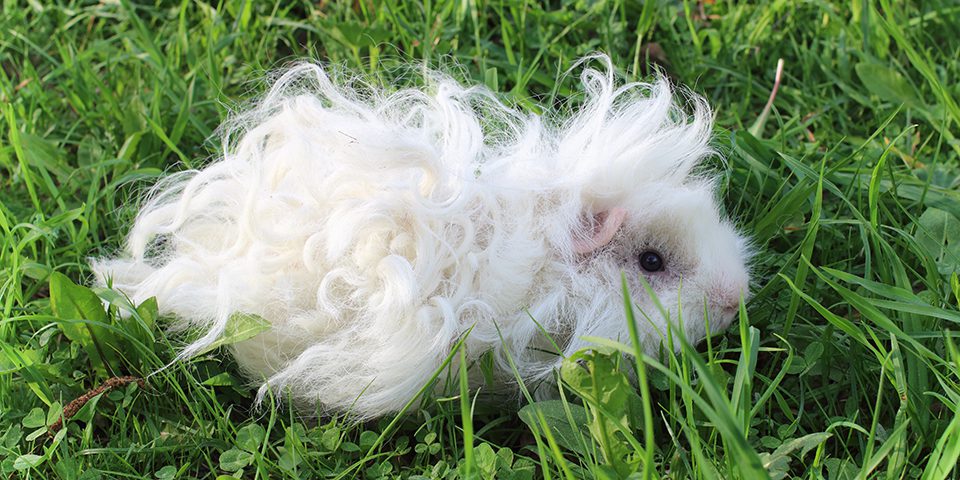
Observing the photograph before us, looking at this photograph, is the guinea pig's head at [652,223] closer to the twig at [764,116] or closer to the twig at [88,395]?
the twig at [764,116]

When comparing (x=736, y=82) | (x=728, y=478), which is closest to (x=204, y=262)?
(x=728, y=478)

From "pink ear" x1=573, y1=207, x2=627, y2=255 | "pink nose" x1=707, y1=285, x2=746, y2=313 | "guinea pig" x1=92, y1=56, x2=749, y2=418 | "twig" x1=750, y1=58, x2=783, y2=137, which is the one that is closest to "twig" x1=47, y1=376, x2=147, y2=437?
"guinea pig" x1=92, y1=56, x2=749, y2=418

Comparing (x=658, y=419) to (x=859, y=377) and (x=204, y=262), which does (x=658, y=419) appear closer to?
(x=859, y=377)

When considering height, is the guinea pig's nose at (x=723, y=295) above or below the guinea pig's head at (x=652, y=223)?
below

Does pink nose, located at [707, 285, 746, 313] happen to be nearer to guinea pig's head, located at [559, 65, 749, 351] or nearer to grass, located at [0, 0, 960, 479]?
guinea pig's head, located at [559, 65, 749, 351]

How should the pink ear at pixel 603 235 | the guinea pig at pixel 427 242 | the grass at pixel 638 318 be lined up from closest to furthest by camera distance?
the grass at pixel 638 318 < the guinea pig at pixel 427 242 < the pink ear at pixel 603 235

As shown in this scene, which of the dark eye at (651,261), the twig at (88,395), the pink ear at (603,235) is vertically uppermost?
the pink ear at (603,235)

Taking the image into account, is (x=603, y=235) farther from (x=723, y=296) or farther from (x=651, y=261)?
(x=723, y=296)

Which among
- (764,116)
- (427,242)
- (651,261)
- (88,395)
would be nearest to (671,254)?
(651,261)

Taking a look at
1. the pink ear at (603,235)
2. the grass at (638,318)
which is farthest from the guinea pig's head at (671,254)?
the grass at (638,318)
